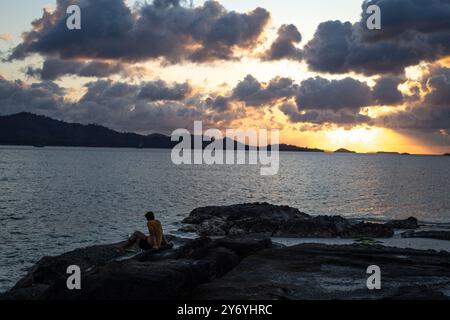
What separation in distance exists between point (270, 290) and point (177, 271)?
333 centimetres

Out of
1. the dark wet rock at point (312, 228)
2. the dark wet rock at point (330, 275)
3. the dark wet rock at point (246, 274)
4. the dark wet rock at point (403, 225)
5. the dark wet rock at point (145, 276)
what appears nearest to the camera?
the dark wet rock at point (145, 276)

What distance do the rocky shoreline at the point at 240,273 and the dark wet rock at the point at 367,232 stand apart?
12.3 m

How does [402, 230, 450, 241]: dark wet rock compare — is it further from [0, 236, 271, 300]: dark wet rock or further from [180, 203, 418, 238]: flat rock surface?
[0, 236, 271, 300]: dark wet rock

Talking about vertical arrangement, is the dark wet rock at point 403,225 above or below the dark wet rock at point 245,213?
below

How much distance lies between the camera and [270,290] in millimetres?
16625

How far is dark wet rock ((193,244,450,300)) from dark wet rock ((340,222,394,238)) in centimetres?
1216

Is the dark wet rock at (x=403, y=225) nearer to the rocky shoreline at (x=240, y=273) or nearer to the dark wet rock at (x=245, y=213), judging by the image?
the dark wet rock at (x=245, y=213)

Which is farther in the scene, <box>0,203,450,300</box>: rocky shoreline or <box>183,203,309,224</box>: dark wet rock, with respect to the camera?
<box>183,203,309,224</box>: dark wet rock

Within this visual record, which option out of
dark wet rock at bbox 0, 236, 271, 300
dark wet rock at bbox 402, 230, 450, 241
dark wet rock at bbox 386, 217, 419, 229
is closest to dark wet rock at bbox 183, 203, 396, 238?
dark wet rock at bbox 386, 217, 419, 229

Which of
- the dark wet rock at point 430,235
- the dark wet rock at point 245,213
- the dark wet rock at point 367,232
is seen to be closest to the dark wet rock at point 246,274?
the dark wet rock at point 430,235

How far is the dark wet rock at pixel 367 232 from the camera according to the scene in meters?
38.6

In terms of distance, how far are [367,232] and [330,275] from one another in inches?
802

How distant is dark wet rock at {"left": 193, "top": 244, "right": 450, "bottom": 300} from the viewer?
16672mm
